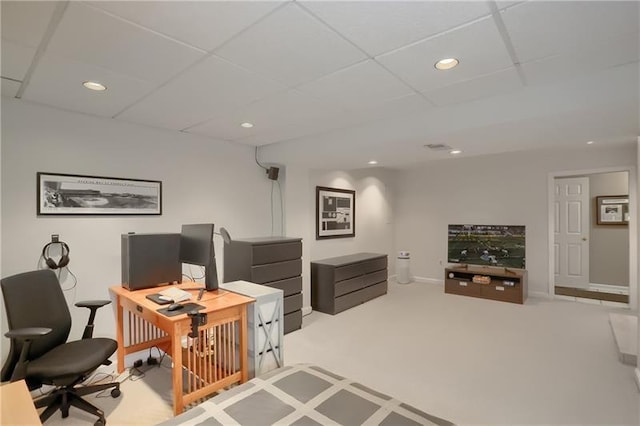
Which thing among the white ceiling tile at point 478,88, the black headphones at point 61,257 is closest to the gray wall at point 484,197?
the white ceiling tile at point 478,88

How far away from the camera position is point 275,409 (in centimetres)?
159

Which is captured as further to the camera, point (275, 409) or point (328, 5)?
point (275, 409)

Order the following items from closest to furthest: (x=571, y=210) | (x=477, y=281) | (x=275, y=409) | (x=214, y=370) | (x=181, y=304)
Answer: (x=275, y=409) → (x=181, y=304) → (x=214, y=370) → (x=477, y=281) → (x=571, y=210)

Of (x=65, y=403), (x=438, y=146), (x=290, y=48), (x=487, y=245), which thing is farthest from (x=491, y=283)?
(x=65, y=403)

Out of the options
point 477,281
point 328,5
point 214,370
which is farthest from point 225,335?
point 477,281

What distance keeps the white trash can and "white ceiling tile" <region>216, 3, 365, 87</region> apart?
5.15 meters

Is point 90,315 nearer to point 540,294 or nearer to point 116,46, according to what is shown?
point 116,46

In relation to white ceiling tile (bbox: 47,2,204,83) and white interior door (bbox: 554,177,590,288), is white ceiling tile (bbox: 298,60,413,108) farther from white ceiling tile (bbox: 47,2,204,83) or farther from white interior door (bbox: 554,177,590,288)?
white interior door (bbox: 554,177,590,288)

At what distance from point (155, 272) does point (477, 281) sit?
5027 mm

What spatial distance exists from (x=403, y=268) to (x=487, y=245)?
1665 mm

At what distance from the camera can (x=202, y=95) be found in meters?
2.54

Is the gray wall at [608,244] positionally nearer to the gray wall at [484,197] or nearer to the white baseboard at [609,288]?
the white baseboard at [609,288]

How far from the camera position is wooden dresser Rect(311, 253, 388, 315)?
469 centimetres

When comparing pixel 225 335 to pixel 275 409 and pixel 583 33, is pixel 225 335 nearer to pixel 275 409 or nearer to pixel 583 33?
pixel 275 409
